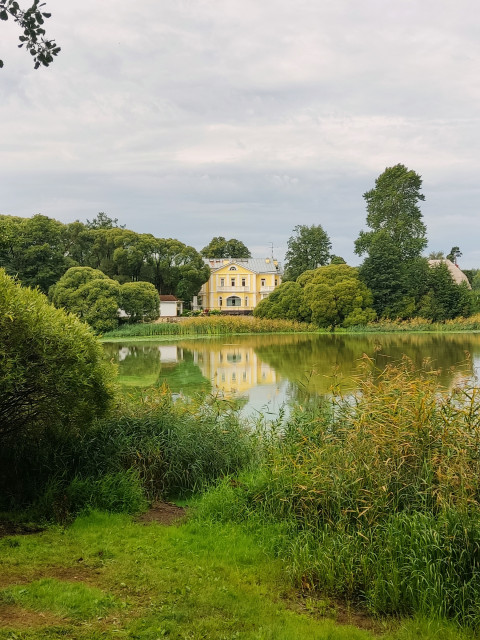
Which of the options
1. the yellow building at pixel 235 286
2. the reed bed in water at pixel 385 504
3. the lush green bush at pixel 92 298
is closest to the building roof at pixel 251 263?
the yellow building at pixel 235 286

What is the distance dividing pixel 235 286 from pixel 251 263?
4.83 meters

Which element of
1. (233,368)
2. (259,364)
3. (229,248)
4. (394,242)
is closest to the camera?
(233,368)

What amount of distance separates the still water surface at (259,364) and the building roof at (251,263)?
94.6 feet

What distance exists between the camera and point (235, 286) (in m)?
56.9

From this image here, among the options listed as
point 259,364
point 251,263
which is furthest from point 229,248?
point 259,364

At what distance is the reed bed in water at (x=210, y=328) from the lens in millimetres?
34500

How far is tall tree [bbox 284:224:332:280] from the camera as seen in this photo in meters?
52.1

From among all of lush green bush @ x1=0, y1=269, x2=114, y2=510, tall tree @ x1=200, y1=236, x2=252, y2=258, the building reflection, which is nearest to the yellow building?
tall tree @ x1=200, y1=236, x2=252, y2=258

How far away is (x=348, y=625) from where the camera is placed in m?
3.19

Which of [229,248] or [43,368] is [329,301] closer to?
[229,248]

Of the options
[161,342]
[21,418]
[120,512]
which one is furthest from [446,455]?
[161,342]

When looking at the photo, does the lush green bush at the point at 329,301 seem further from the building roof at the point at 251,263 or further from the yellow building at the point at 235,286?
the building roof at the point at 251,263

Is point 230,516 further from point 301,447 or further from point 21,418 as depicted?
point 21,418

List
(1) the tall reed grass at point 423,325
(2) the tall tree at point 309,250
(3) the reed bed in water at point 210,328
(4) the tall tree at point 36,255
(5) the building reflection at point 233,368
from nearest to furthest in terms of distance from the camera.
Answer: (5) the building reflection at point 233,368
(3) the reed bed in water at point 210,328
(1) the tall reed grass at point 423,325
(4) the tall tree at point 36,255
(2) the tall tree at point 309,250
